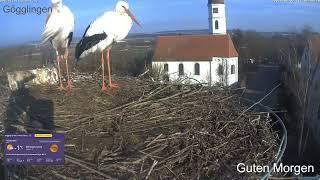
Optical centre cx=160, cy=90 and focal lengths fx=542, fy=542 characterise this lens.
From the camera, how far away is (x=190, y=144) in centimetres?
236

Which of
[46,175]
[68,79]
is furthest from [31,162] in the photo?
[68,79]

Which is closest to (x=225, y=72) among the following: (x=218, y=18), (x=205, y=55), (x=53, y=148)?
(x=205, y=55)

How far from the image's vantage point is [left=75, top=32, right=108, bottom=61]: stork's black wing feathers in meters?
3.10

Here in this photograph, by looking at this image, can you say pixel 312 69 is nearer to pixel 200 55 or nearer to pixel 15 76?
pixel 200 55

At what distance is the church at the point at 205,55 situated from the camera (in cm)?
313

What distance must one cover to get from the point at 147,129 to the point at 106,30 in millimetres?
732

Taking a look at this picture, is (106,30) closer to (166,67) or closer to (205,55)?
(205,55)

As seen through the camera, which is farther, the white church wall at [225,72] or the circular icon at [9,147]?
the white church wall at [225,72]

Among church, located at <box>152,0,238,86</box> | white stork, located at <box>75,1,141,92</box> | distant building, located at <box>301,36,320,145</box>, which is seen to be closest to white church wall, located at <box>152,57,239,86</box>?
church, located at <box>152,0,238,86</box>

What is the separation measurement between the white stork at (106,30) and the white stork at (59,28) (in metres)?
0.08

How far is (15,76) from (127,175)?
4.15 feet
